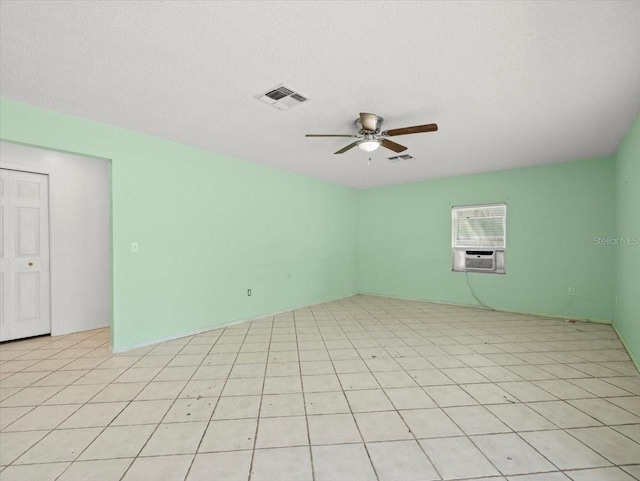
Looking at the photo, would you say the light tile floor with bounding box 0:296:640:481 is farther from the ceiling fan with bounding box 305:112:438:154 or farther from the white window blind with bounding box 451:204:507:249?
the ceiling fan with bounding box 305:112:438:154

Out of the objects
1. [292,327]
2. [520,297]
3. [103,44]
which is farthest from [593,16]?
[520,297]

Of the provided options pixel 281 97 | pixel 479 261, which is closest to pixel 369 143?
pixel 281 97

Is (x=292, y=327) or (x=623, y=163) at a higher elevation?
(x=623, y=163)

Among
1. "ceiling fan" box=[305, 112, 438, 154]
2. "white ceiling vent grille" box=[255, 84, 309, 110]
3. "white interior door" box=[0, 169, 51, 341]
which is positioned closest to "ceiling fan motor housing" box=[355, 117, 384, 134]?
"ceiling fan" box=[305, 112, 438, 154]

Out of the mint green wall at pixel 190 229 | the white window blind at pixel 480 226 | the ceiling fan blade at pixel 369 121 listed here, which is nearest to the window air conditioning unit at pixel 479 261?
the white window blind at pixel 480 226

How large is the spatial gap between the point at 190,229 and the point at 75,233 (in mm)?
1827

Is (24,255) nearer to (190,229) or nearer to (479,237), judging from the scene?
(190,229)

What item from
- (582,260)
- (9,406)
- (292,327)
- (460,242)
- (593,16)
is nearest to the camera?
(593,16)

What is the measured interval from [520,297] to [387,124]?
4268 mm

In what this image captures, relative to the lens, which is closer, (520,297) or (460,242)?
(520,297)

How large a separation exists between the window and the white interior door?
22.6ft

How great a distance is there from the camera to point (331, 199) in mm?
6699

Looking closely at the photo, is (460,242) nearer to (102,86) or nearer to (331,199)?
(331,199)

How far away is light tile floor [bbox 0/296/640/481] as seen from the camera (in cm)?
170
